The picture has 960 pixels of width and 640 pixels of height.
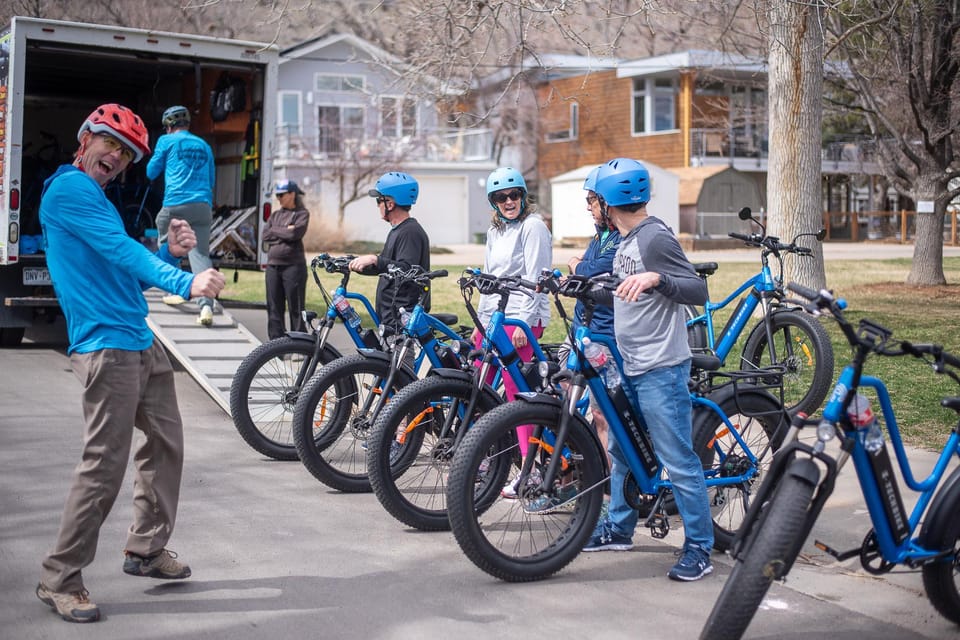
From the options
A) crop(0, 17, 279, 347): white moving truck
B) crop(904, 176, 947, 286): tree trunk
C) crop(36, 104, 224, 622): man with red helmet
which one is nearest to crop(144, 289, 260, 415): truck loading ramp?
crop(0, 17, 279, 347): white moving truck

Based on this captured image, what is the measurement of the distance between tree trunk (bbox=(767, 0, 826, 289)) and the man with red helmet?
10.6m

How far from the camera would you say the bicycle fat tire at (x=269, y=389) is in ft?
24.7

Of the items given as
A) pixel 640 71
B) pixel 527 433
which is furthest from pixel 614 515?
pixel 640 71

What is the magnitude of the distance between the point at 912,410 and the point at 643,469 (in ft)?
13.8

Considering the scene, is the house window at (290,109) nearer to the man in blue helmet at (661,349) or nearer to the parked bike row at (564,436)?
the parked bike row at (564,436)

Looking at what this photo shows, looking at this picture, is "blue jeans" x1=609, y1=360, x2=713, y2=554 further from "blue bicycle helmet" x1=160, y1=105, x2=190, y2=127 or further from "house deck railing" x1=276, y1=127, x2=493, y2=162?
"house deck railing" x1=276, y1=127, x2=493, y2=162

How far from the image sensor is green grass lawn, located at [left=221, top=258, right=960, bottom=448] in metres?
8.80

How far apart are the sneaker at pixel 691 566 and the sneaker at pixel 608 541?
484 millimetres

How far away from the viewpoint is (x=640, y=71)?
45.5 metres

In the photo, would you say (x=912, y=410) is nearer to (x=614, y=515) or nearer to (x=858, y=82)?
(x=614, y=515)

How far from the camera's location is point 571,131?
168 ft

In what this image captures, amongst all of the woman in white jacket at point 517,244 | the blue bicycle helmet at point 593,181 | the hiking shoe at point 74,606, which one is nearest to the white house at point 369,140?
the woman in white jacket at point 517,244

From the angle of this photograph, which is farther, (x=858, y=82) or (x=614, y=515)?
(x=858, y=82)

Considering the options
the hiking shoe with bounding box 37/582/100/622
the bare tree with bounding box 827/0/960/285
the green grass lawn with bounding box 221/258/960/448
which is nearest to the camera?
the hiking shoe with bounding box 37/582/100/622
